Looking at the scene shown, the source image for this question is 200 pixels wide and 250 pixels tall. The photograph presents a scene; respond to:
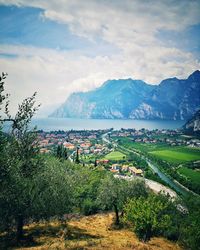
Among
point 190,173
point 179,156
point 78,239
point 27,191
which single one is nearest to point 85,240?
point 78,239

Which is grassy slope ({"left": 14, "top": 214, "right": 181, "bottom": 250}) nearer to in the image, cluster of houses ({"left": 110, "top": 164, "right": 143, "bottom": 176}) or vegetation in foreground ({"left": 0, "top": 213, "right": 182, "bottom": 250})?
vegetation in foreground ({"left": 0, "top": 213, "right": 182, "bottom": 250})

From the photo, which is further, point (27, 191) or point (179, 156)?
point (179, 156)

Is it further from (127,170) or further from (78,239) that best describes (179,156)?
(78,239)

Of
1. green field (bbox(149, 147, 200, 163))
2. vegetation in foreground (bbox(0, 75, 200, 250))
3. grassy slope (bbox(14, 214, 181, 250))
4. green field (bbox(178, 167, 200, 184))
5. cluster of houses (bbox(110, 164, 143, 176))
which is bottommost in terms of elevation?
cluster of houses (bbox(110, 164, 143, 176))

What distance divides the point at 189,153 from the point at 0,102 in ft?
602

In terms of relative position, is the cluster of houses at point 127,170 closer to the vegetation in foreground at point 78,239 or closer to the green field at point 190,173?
the green field at point 190,173

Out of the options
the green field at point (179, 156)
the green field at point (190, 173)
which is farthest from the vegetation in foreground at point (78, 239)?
the green field at point (179, 156)

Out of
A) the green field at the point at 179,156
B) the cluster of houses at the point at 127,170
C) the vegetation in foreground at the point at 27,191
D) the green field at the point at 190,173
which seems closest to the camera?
the vegetation in foreground at the point at 27,191

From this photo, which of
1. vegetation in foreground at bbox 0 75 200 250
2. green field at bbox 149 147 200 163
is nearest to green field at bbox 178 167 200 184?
green field at bbox 149 147 200 163

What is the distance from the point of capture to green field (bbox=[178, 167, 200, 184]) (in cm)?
11198

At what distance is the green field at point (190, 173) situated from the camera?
367ft

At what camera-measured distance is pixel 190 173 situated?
4835 inches

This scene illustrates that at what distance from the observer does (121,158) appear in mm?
166125

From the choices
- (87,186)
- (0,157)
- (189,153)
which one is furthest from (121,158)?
(0,157)
